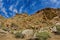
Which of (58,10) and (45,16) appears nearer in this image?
(45,16)

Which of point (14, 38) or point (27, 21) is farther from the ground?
point (27, 21)

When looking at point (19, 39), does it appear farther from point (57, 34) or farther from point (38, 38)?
point (57, 34)

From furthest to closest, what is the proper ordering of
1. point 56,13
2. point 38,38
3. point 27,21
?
1. point 56,13
2. point 27,21
3. point 38,38

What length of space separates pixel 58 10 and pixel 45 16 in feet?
14.9

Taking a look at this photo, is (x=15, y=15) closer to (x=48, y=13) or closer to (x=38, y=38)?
(x=48, y=13)

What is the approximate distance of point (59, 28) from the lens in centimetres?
1648

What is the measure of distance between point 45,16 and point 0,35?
77.0ft

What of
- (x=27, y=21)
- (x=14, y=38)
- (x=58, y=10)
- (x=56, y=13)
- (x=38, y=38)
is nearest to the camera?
(x=38, y=38)

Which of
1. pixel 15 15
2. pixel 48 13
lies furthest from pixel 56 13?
pixel 15 15

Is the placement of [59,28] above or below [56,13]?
below

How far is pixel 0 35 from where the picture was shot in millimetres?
16562

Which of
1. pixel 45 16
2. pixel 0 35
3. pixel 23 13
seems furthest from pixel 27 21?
pixel 0 35

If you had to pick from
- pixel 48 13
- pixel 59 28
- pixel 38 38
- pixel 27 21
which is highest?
A: pixel 48 13

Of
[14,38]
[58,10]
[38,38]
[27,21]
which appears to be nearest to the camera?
[38,38]
